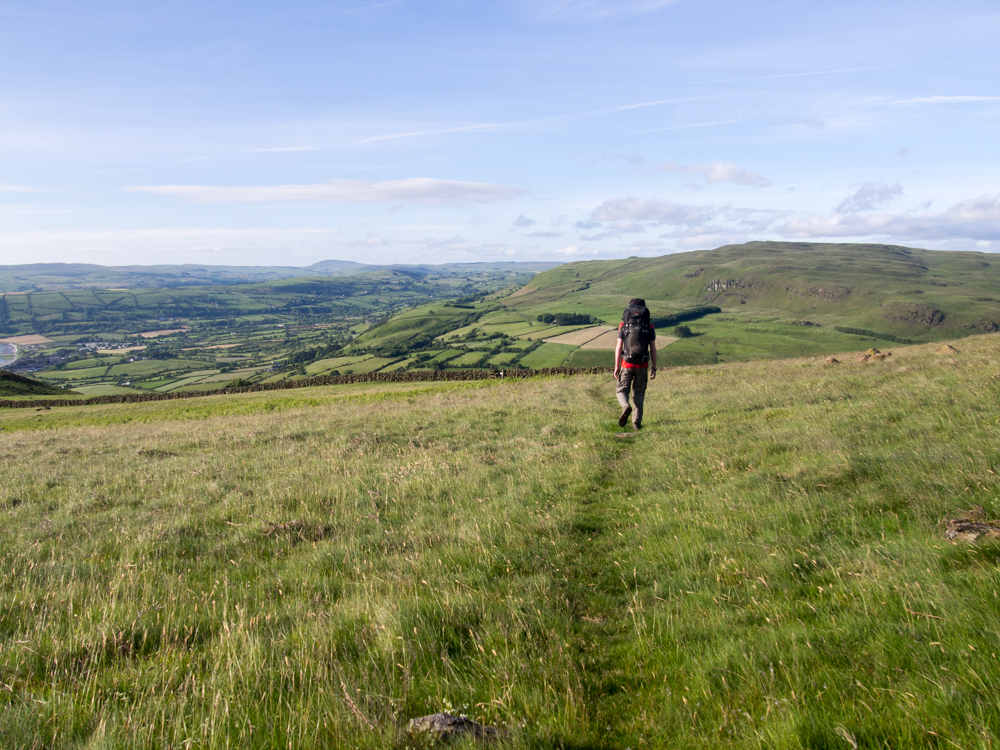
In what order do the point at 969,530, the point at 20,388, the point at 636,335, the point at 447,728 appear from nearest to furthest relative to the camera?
the point at 447,728 → the point at 969,530 → the point at 636,335 → the point at 20,388

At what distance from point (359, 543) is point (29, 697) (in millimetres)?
3677

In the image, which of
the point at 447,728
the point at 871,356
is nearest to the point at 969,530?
the point at 447,728

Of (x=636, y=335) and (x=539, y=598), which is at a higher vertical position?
(x=636, y=335)

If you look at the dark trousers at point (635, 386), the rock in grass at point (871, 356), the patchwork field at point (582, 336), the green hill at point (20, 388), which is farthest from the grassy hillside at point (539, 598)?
the patchwork field at point (582, 336)

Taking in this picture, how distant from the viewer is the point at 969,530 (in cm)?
538

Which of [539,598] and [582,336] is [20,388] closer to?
[539,598]

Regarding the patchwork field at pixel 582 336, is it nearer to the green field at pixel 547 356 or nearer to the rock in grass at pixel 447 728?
the green field at pixel 547 356

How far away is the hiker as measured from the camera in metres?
14.7

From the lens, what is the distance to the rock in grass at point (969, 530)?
5.17 metres

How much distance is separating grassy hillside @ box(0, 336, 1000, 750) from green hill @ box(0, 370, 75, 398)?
57.8 m

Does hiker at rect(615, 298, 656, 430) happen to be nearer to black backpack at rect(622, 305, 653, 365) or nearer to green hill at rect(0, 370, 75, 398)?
black backpack at rect(622, 305, 653, 365)

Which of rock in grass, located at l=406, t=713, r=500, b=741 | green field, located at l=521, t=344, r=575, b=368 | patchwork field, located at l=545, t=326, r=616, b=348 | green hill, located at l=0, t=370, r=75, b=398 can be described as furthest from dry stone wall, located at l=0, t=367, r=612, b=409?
patchwork field, located at l=545, t=326, r=616, b=348

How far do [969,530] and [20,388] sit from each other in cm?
7634

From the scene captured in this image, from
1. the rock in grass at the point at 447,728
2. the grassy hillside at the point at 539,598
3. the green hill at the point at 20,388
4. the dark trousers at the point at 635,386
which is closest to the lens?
the rock in grass at the point at 447,728
